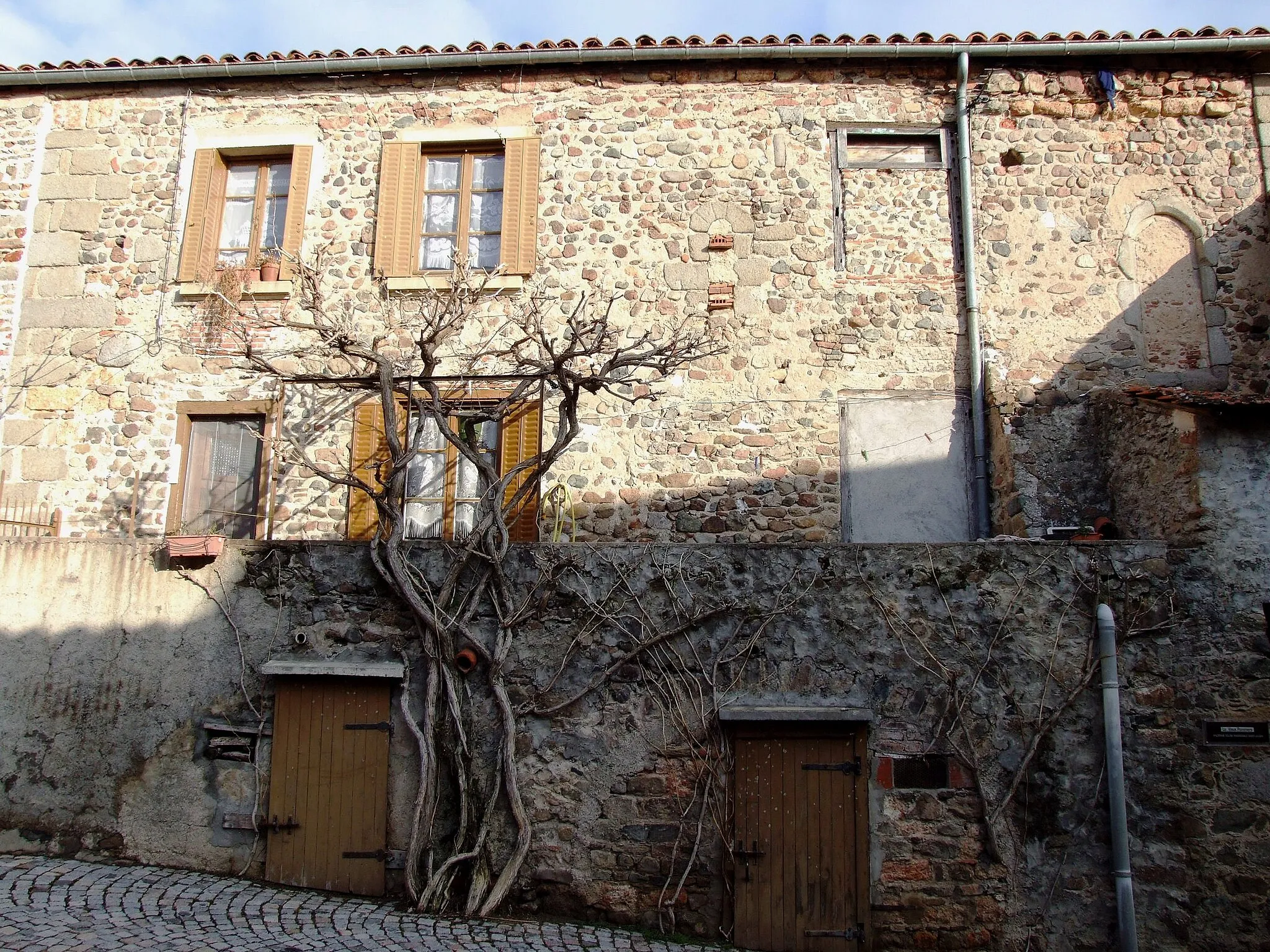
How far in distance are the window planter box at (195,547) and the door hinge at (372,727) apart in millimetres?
1476

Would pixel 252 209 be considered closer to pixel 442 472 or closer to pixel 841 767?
pixel 442 472

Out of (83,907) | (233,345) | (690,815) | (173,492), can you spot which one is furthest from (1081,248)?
(83,907)

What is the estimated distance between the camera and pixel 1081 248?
27.3 ft

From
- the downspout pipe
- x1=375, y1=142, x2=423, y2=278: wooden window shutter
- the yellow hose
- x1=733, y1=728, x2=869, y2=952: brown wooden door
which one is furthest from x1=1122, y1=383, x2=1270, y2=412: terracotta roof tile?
x1=375, y1=142, x2=423, y2=278: wooden window shutter

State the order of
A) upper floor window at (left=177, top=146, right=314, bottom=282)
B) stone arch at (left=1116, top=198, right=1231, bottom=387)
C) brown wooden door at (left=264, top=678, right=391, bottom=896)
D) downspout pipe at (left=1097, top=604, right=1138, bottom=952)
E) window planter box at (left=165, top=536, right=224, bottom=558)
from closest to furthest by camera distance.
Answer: downspout pipe at (left=1097, top=604, right=1138, bottom=952) → brown wooden door at (left=264, top=678, right=391, bottom=896) → window planter box at (left=165, top=536, right=224, bottom=558) → stone arch at (left=1116, top=198, right=1231, bottom=387) → upper floor window at (left=177, top=146, right=314, bottom=282)

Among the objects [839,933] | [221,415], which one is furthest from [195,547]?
[839,933]

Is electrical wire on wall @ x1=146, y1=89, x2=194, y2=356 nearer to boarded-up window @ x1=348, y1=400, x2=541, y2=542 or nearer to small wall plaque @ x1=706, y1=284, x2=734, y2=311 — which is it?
boarded-up window @ x1=348, y1=400, x2=541, y2=542

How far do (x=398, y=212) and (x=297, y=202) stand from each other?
3.17ft

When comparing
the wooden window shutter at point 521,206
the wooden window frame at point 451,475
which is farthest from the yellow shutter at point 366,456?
the wooden window shutter at point 521,206

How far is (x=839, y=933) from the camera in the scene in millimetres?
5605

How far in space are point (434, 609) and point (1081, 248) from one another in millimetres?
6299

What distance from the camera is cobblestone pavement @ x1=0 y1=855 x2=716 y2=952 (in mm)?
4965

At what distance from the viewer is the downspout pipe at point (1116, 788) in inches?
216

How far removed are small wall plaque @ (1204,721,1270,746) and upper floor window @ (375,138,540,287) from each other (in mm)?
6137
